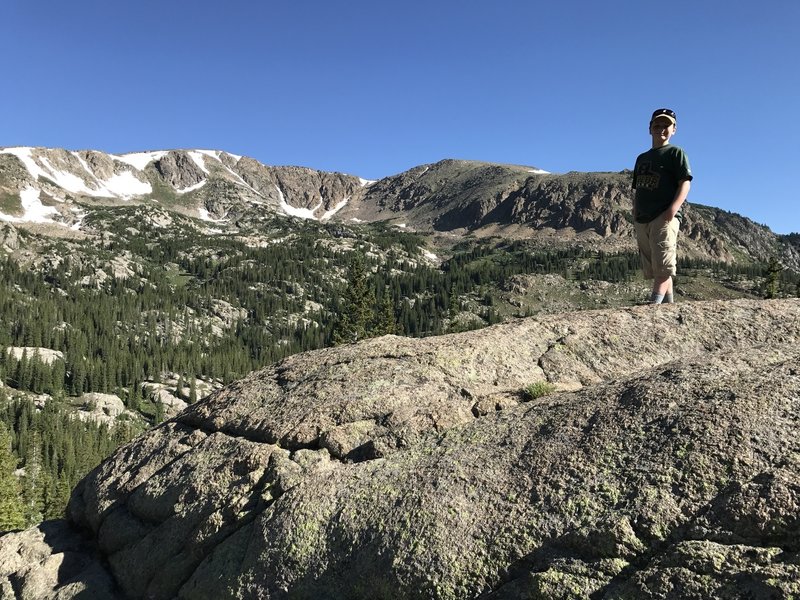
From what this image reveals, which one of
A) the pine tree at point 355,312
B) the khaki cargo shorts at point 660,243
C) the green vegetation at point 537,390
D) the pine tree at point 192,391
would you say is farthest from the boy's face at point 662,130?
the pine tree at point 192,391

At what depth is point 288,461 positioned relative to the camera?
8.52m

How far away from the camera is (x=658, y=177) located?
34.9ft

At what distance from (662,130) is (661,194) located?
1.45 metres

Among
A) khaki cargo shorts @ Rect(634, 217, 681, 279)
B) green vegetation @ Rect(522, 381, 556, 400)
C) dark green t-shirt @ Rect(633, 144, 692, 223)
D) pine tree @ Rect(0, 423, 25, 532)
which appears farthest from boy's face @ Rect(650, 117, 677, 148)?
pine tree @ Rect(0, 423, 25, 532)

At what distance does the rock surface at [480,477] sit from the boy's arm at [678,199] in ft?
7.48

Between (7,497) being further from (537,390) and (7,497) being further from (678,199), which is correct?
(678,199)

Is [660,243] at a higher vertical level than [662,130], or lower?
lower

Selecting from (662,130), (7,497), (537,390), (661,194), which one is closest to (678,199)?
(661,194)

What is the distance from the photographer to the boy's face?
1071 centimetres

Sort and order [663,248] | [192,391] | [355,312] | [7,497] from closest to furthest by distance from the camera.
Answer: [663,248], [7,497], [355,312], [192,391]

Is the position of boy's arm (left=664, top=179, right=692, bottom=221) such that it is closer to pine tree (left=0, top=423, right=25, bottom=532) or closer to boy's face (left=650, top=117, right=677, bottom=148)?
boy's face (left=650, top=117, right=677, bottom=148)

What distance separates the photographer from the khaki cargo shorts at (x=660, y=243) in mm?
11008

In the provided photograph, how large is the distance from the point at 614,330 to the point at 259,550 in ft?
28.2

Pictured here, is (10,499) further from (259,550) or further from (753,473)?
(753,473)
